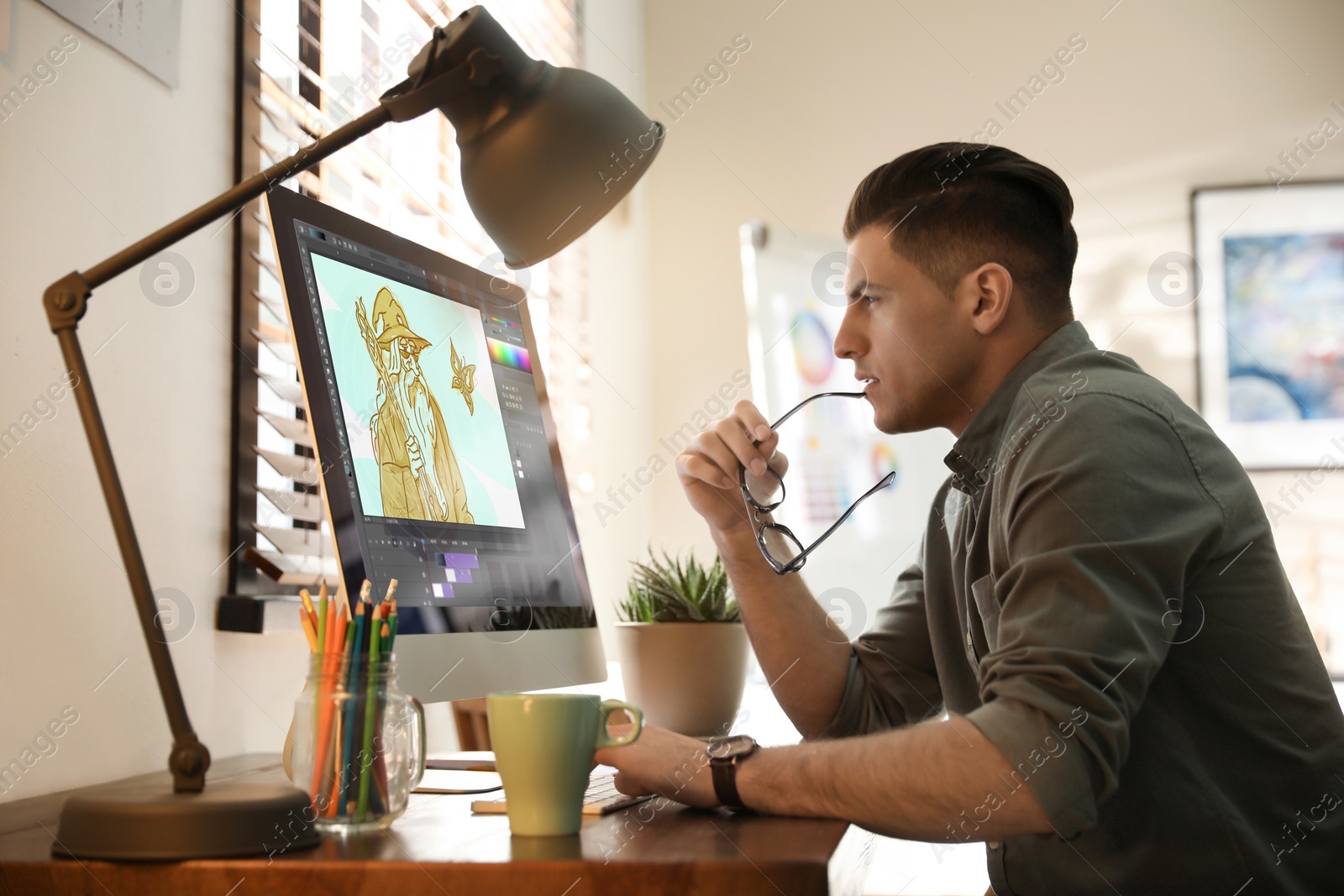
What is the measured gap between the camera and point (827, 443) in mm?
2879

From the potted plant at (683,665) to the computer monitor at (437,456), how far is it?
0.24 feet

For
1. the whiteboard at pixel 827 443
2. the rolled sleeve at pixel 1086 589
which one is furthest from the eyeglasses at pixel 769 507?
the whiteboard at pixel 827 443

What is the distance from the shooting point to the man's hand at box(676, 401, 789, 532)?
1.20 meters

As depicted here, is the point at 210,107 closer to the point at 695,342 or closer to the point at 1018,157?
the point at 1018,157

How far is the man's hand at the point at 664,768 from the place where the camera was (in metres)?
0.77

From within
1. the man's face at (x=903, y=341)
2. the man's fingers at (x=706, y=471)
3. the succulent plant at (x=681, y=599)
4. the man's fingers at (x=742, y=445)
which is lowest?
the succulent plant at (x=681, y=599)

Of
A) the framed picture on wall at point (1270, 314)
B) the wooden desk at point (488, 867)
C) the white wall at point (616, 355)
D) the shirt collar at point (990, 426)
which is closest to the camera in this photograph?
the wooden desk at point (488, 867)

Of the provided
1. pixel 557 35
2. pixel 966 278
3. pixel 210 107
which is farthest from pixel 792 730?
pixel 557 35

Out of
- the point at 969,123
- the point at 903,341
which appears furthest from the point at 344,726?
the point at 969,123

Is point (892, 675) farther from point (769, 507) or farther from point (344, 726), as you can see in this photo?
point (344, 726)

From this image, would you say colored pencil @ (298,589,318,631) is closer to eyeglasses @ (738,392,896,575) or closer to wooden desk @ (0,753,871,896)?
wooden desk @ (0,753,871,896)

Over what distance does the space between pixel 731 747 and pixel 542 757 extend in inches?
6.6

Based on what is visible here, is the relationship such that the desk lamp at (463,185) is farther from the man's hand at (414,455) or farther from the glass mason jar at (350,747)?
the man's hand at (414,455)

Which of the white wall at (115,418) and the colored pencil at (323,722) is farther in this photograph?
the white wall at (115,418)
